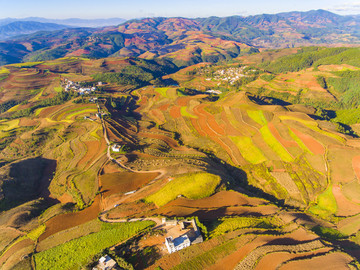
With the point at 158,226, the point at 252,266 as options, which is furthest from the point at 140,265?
the point at 252,266

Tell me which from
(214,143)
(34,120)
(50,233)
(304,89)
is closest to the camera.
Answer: (50,233)

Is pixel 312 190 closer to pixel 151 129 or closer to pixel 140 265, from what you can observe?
pixel 140 265

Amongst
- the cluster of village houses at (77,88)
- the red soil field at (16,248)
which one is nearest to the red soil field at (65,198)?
the red soil field at (16,248)

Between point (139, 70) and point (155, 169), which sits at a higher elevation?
point (139, 70)

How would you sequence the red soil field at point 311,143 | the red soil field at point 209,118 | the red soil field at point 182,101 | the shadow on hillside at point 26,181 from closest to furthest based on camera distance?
the shadow on hillside at point 26,181, the red soil field at point 311,143, the red soil field at point 209,118, the red soil field at point 182,101

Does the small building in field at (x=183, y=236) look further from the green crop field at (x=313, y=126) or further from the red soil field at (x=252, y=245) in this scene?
the green crop field at (x=313, y=126)

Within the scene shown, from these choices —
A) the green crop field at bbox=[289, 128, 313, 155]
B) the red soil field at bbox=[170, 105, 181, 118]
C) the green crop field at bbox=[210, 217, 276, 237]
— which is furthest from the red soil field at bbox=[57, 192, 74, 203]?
the green crop field at bbox=[289, 128, 313, 155]

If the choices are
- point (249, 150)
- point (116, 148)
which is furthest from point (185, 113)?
point (116, 148)

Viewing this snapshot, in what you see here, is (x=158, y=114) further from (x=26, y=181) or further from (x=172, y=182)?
(x=26, y=181)
